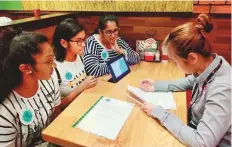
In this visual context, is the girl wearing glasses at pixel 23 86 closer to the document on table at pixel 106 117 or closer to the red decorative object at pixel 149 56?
the document on table at pixel 106 117

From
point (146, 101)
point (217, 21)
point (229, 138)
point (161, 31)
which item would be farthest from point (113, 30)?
point (229, 138)

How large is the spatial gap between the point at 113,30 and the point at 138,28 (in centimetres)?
54

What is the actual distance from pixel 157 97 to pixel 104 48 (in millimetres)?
794

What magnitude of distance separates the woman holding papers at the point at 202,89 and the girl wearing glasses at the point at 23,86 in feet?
1.95

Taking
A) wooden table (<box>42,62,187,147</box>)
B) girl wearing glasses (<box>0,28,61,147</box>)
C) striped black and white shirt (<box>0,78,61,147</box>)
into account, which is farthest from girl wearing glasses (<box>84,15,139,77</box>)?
girl wearing glasses (<box>0,28,61,147</box>)

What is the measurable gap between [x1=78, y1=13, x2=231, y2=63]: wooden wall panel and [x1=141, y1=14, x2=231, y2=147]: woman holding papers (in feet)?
3.84

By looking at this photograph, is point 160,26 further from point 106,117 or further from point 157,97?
point 106,117

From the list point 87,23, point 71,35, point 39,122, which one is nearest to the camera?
point 39,122

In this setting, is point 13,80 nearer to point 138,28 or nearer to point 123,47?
point 123,47

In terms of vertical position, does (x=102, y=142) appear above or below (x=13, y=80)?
below

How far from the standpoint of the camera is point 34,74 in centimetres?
117

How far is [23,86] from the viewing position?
1153 millimetres

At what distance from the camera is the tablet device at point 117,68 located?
1.62 m

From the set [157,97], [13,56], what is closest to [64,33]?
[13,56]
